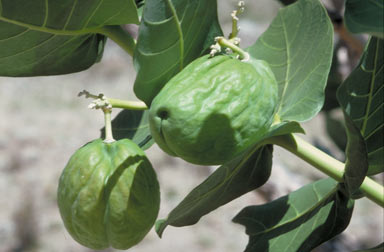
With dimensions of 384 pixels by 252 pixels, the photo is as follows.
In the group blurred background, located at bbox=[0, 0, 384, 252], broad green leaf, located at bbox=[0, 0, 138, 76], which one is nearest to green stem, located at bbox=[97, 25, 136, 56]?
broad green leaf, located at bbox=[0, 0, 138, 76]

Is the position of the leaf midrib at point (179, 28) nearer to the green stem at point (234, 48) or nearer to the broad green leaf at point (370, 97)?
the green stem at point (234, 48)

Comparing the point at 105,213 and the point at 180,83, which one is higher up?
the point at 180,83

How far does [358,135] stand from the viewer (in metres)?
0.88

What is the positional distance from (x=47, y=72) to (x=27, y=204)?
159 inches

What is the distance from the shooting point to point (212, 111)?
812 millimetres

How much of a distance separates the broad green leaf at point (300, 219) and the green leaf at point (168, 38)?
0.47 metres

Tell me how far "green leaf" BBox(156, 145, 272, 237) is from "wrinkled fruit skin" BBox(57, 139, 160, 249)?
0.29 ft

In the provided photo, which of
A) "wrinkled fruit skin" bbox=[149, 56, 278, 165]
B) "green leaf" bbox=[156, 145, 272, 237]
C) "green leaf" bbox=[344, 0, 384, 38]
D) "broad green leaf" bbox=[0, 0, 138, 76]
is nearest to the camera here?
"green leaf" bbox=[344, 0, 384, 38]

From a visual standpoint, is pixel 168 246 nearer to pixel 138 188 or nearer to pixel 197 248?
pixel 197 248

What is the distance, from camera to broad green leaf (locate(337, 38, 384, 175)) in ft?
3.11

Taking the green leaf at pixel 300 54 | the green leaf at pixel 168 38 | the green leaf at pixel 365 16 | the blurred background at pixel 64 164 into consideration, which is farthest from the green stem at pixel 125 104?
the blurred background at pixel 64 164

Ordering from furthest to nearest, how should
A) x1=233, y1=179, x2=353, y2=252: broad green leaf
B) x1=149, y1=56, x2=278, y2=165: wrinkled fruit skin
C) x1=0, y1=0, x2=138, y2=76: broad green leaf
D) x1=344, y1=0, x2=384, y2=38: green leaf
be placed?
x1=233, y1=179, x2=353, y2=252: broad green leaf → x1=0, y1=0, x2=138, y2=76: broad green leaf → x1=149, y1=56, x2=278, y2=165: wrinkled fruit skin → x1=344, y1=0, x2=384, y2=38: green leaf

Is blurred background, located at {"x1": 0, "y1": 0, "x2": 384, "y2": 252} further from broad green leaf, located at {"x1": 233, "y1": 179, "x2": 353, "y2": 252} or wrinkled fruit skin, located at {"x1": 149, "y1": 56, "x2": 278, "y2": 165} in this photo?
wrinkled fruit skin, located at {"x1": 149, "y1": 56, "x2": 278, "y2": 165}

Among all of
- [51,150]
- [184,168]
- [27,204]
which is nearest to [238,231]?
[184,168]
